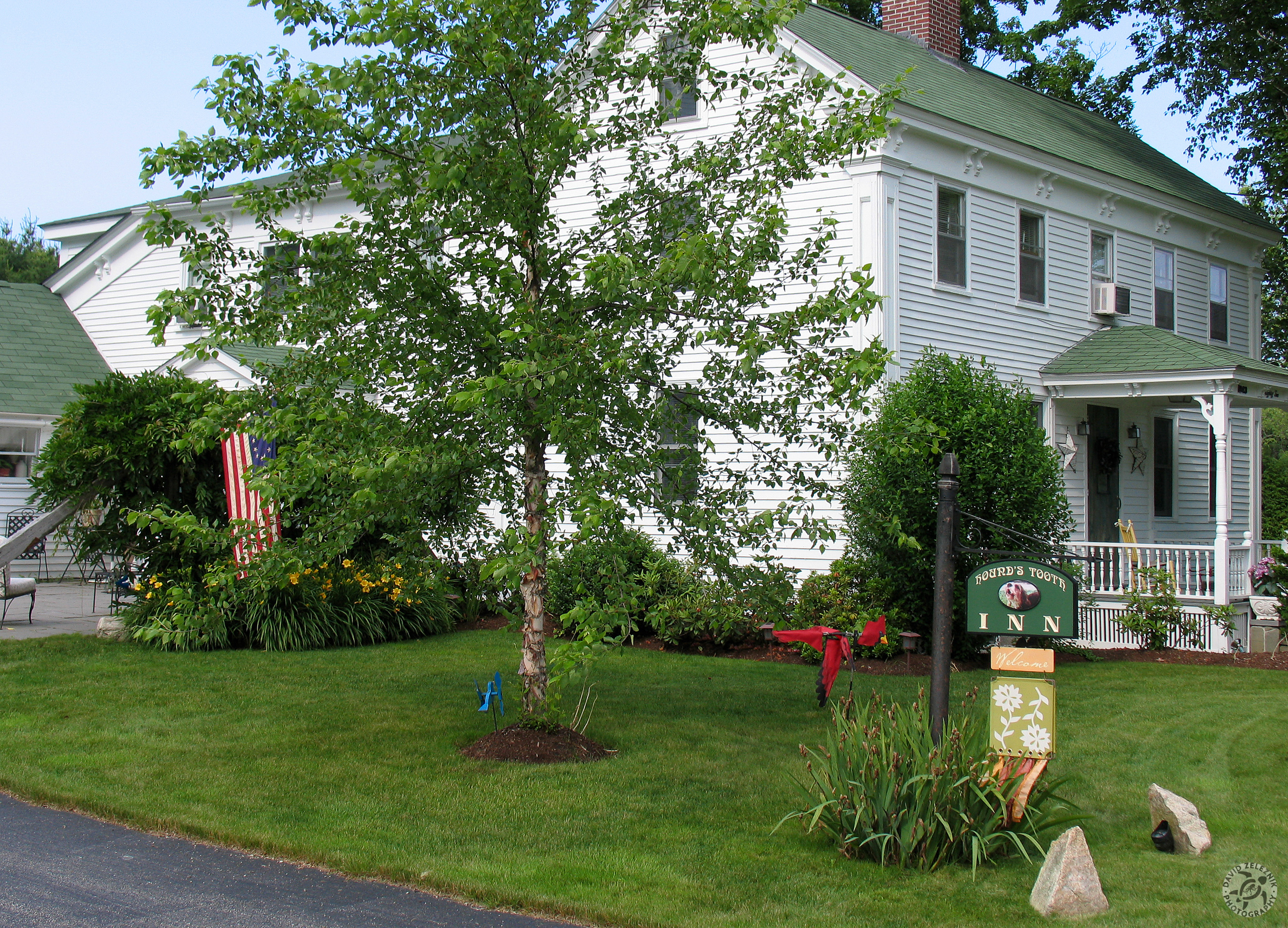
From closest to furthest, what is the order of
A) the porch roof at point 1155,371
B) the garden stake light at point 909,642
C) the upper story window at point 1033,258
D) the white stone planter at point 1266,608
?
the garden stake light at point 909,642, the white stone planter at point 1266,608, the porch roof at point 1155,371, the upper story window at point 1033,258

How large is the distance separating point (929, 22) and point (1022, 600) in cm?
1613

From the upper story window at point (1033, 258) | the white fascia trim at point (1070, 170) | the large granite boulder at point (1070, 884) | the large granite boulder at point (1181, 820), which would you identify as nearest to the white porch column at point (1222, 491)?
the upper story window at point (1033, 258)

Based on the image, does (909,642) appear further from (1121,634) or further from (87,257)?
(87,257)

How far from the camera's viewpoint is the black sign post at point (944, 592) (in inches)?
237

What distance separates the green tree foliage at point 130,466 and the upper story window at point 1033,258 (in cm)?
1160

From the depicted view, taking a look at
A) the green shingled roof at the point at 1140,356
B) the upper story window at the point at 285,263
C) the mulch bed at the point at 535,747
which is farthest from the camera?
the green shingled roof at the point at 1140,356

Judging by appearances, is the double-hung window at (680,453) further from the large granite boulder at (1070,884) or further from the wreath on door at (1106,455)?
the wreath on door at (1106,455)

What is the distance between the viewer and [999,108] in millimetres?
18109

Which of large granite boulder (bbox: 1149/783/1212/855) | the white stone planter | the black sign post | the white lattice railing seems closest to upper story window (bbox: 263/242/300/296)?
the black sign post

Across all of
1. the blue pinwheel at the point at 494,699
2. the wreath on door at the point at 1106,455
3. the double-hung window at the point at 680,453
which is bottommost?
the blue pinwheel at the point at 494,699

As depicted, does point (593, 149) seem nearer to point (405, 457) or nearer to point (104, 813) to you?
point (405, 457)

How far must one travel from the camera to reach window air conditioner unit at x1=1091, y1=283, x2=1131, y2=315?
1798 cm

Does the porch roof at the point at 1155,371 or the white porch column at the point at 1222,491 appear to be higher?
the porch roof at the point at 1155,371

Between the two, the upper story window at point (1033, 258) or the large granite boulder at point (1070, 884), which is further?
the upper story window at point (1033, 258)
